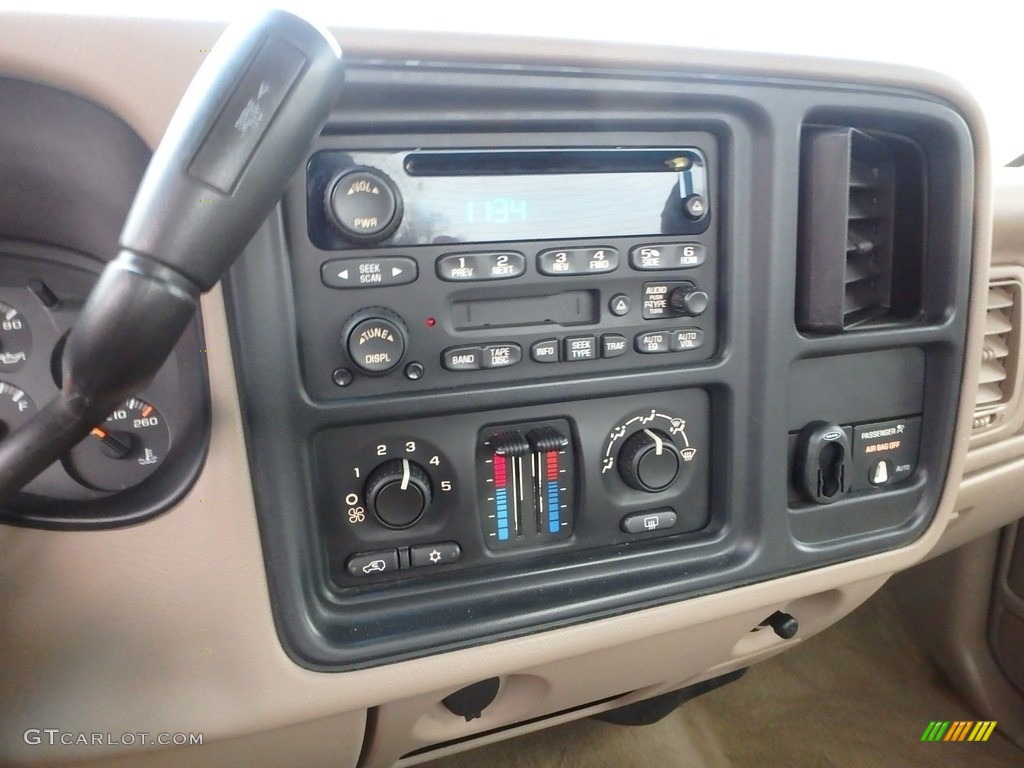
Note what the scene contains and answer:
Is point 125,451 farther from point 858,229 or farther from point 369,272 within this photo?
point 858,229

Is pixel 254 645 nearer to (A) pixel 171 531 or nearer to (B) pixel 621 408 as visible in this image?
(A) pixel 171 531

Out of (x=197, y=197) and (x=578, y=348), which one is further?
(x=578, y=348)

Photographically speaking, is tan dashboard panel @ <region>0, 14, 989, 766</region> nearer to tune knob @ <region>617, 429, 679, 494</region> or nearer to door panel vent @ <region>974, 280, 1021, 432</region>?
tune knob @ <region>617, 429, 679, 494</region>

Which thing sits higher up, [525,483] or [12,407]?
[12,407]

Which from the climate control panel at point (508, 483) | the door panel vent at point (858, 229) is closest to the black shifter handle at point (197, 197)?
the climate control panel at point (508, 483)

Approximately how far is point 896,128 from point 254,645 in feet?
2.52

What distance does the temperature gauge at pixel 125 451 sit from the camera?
511 millimetres

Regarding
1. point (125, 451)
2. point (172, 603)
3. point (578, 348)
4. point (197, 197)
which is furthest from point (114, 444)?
point (578, 348)

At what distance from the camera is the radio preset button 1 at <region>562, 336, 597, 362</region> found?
1.96 ft

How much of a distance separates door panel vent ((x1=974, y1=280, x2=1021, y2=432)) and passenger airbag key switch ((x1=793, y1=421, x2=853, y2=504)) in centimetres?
40

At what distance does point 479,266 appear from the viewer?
56 cm

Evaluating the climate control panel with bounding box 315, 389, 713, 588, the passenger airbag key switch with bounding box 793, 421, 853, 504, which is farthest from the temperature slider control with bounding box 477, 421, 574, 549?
the passenger airbag key switch with bounding box 793, 421, 853, 504

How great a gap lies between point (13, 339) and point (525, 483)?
16.0 inches

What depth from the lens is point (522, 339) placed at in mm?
587
